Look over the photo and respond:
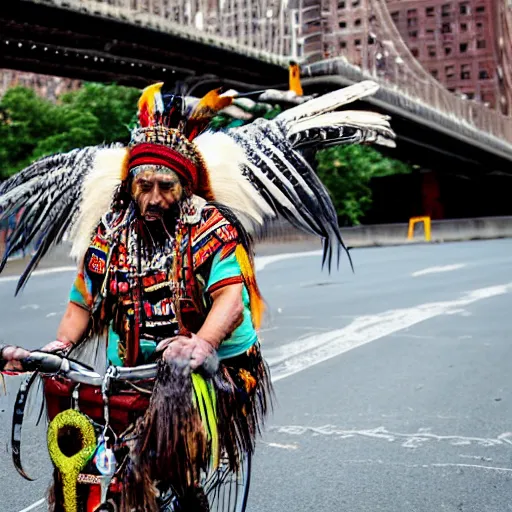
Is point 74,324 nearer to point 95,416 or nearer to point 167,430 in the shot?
point 95,416

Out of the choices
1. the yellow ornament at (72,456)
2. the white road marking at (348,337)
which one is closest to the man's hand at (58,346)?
the yellow ornament at (72,456)

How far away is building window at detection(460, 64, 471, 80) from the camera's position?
74812 mm

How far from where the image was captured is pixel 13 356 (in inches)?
103

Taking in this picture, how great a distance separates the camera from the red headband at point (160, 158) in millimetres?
2793

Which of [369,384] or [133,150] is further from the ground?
[133,150]

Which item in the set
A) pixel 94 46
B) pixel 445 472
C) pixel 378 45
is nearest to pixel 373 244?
pixel 94 46

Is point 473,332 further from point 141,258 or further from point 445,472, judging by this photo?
point 141,258

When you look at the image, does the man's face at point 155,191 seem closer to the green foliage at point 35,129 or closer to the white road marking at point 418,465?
the white road marking at point 418,465

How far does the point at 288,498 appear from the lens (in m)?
4.45

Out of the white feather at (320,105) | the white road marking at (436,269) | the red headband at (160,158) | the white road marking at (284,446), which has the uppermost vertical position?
the white feather at (320,105)

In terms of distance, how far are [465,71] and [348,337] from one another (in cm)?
6972

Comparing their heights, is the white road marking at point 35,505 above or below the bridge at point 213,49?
below

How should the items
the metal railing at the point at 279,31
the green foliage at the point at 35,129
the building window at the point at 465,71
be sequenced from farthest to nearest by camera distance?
the building window at the point at 465,71 → the green foliage at the point at 35,129 → the metal railing at the point at 279,31

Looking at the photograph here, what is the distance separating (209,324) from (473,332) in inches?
284
